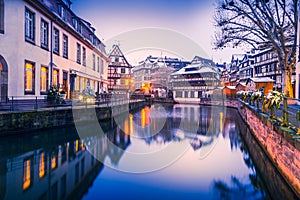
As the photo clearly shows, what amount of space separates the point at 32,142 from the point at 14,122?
132cm

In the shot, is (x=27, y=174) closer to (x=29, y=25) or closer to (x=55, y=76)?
(x=29, y=25)

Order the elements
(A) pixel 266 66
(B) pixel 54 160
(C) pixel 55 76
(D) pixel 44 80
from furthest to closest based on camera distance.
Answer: (A) pixel 266 66, (C) pixel 55 76, (D) pixel 44 80, (B) pixel 54 160

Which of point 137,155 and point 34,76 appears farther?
point 34,76

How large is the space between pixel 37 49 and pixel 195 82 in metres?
38.5

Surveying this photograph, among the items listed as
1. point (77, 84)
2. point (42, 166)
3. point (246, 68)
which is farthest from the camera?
point (246, 68)

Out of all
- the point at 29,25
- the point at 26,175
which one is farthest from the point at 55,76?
the point at 26,175

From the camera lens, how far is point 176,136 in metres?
Answer: 12.2

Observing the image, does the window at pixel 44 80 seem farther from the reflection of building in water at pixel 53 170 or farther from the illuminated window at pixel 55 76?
the reflection of building in water at pixel 53 170

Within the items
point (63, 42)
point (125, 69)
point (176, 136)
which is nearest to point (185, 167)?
point (176, 136)

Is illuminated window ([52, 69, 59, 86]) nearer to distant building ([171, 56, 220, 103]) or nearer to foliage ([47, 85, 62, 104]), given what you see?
foliage ([47, 85, 62, 104])

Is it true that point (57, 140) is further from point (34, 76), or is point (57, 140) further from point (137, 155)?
point (34, 76)

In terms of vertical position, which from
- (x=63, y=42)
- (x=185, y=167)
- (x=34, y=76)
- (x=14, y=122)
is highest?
(x=63, y=42)

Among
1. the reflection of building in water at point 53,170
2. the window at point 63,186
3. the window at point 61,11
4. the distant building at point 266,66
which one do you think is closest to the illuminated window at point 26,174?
the reflection of building in water at point 53,170

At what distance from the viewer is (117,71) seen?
48000 millimetres
